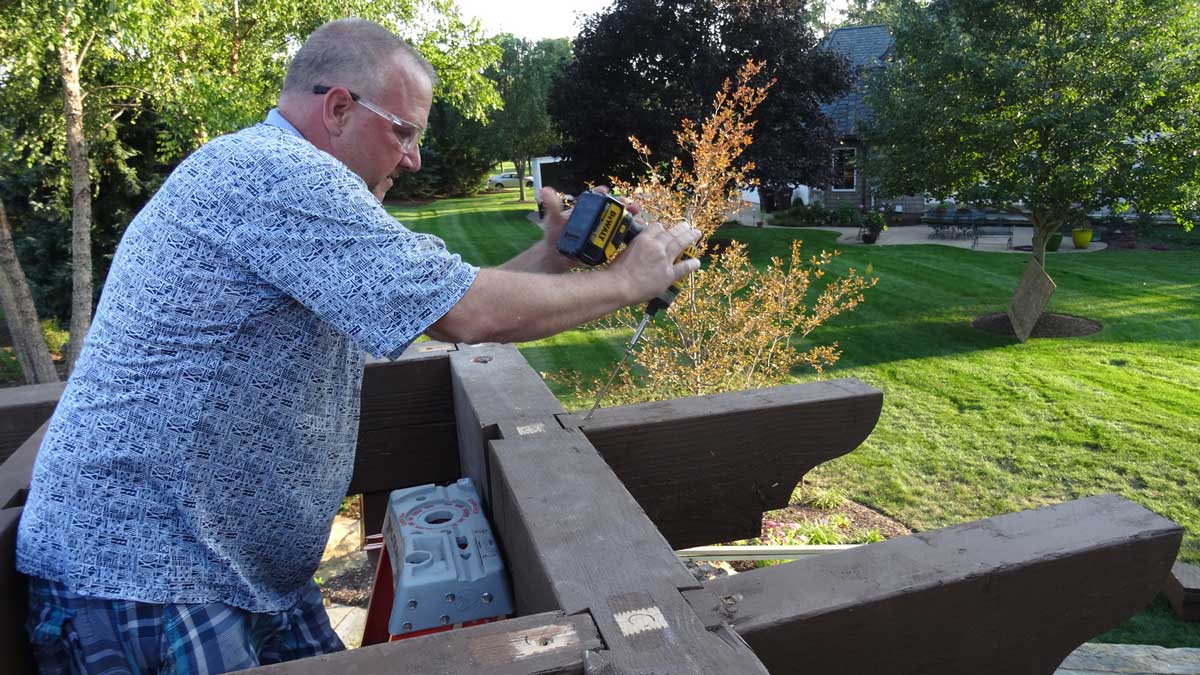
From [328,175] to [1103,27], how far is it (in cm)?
1041

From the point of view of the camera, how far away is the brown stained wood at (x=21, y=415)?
205 cm

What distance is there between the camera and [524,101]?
105 ft

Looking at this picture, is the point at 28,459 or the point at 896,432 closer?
the point at 28,459

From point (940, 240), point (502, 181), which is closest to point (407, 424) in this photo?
point (940, 240)

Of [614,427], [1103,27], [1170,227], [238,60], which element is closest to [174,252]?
[614,427]

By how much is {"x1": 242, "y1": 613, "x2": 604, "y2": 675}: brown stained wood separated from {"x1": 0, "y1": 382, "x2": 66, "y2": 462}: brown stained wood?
5.15ft

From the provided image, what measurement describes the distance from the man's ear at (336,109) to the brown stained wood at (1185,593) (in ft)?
15.0

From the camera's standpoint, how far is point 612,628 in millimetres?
926

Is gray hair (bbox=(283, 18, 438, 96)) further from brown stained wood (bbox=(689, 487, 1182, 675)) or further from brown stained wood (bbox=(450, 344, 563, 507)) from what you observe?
brown stained wood (bbox=(689, 487, 1182, 675))

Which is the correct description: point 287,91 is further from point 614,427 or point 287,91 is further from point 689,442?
point 689,442

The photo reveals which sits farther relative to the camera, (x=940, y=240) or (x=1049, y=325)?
(x=940, y=240)

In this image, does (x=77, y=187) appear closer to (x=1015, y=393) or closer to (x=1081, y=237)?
(x=1015, y=393)

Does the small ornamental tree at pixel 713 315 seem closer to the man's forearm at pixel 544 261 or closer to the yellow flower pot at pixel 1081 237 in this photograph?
the man's forearm at pixel 544 261

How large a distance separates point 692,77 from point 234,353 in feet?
51.7
